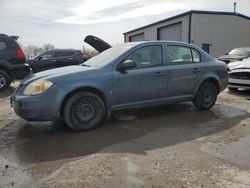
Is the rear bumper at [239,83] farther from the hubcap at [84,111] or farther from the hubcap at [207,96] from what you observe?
the hubcap at [84,111]

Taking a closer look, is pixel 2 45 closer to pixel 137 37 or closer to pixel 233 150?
pixel 233 150

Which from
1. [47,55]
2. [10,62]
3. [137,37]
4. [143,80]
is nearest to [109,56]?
[143,80]

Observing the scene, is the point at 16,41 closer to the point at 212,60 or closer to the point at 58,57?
the point at 58,57

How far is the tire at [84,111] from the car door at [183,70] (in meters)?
1.65

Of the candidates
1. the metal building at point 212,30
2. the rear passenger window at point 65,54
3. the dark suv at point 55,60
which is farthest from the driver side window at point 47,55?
the metal building at point 212,30

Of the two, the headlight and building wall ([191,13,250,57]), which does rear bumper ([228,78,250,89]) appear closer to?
the headlight

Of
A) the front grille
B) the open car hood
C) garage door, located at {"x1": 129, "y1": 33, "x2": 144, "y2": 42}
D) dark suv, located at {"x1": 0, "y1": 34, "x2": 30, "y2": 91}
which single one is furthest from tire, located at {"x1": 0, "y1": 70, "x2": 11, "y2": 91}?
garage door, located at {"x1": 129, "y1": 33, "x2": 144, "y2": 42}

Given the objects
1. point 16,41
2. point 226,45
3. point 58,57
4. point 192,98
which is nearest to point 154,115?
point 192,98

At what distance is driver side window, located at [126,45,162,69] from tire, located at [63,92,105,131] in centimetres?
110

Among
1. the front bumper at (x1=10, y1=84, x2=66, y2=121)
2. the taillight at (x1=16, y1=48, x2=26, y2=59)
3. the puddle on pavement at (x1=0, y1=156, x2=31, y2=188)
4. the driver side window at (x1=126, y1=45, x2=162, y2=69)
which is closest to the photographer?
the puddle on pavement at (x1=0, y1=156, x2=31, y2=188)

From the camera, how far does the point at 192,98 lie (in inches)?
294

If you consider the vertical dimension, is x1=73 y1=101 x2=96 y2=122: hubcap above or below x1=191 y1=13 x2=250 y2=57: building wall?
below

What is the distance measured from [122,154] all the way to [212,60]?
3996mm

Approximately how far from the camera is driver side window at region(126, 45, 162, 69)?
6.56 meters
